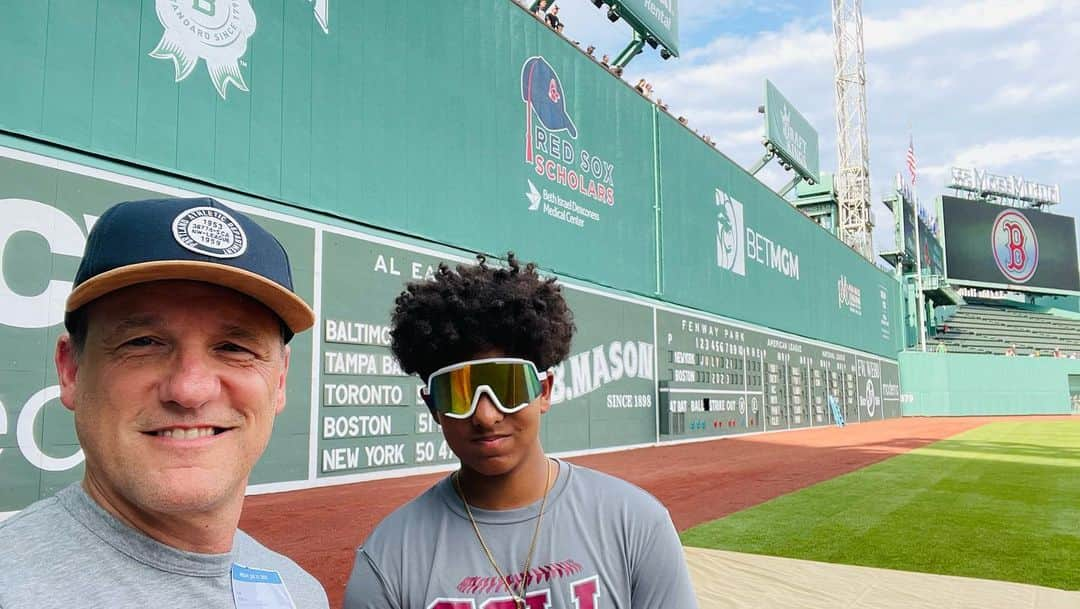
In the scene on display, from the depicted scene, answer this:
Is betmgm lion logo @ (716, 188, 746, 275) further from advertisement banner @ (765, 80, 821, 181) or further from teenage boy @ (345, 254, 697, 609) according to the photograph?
teenage boy @ (345, 254, 697, 609)

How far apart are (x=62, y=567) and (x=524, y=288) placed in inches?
57.8

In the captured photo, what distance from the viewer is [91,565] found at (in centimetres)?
105

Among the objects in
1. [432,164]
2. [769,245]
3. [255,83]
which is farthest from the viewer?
[769,245]

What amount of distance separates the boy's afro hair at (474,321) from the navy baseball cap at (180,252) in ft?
2.90

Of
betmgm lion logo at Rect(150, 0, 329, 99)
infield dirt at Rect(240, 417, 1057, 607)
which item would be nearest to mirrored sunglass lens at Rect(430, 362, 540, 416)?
infield dirt at Rect(240, 417, 1057, 607)

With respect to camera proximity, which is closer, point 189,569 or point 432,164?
point 189,569

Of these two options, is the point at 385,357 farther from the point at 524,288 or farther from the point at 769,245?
the point at 769,245

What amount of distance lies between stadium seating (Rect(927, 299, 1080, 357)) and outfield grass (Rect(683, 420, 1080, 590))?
153ft

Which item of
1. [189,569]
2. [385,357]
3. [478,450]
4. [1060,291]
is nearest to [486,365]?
[478,450]

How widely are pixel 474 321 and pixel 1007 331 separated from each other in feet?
212

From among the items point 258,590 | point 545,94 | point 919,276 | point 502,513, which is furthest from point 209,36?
point 919,276

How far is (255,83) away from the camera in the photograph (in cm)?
896

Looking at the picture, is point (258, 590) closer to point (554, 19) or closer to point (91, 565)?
point (91, 565)

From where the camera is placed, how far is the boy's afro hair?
2.17m
